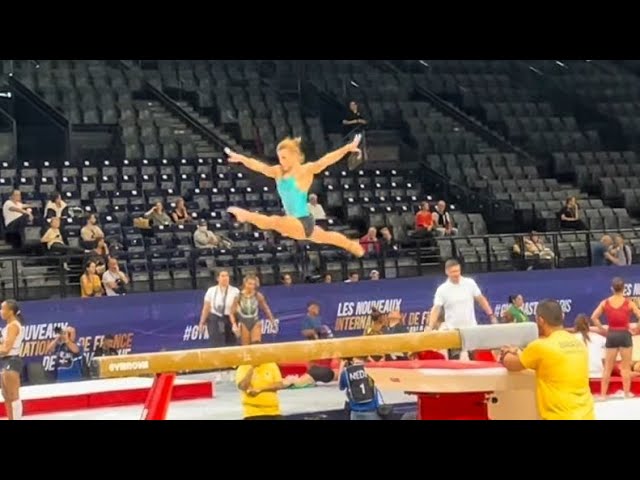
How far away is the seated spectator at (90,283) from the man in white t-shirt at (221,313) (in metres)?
1.71

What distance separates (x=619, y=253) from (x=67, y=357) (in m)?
9.79

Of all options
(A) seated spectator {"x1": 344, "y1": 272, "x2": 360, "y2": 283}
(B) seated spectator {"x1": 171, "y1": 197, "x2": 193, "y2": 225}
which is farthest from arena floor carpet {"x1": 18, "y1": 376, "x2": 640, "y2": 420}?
(B) seated spectator {"x1": 171, "y1": 197, "x2": 193, "y2": 225}

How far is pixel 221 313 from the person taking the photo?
50.4 ft

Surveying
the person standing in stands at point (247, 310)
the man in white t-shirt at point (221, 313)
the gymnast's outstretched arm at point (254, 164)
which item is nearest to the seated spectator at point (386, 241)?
the person standing in stands at point (247, 310)

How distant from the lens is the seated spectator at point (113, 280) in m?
16.1

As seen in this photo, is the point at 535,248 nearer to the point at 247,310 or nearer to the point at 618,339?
the point at 247,310

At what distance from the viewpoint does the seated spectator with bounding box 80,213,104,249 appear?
17094mm

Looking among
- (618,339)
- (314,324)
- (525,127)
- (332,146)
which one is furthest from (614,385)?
(525,127)

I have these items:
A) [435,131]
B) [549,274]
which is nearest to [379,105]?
[435,131]

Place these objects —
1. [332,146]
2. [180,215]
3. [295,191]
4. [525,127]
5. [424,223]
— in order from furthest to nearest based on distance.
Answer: [525,127] < [332,146] < [424,223] < [180,215] < [295,191]

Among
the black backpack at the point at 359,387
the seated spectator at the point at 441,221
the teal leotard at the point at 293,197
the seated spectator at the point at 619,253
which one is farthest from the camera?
the seated spectator at the point at 619,253

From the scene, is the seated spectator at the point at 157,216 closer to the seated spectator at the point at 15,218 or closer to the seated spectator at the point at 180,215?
the seated spectator at the point at 180,215

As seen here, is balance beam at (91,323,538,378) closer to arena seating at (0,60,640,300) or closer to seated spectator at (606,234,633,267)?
arena seating at (0,60,640,300)

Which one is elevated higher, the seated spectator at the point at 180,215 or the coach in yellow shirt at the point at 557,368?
the seated spectator at the point at 180,215
